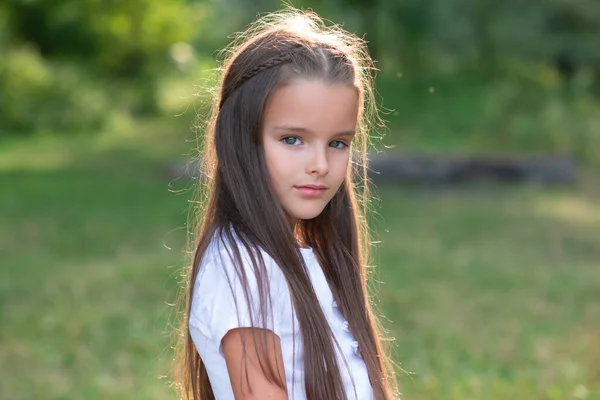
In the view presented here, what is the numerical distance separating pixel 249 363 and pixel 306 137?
41 centimetres

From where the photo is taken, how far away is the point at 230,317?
5.11 feet

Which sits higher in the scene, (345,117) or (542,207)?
(345,117)

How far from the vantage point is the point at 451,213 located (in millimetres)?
8695

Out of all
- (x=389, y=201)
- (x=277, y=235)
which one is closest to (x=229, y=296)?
(x=277, y=235)

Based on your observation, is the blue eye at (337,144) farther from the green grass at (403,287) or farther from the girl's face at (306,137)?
the green grass at (403,287)

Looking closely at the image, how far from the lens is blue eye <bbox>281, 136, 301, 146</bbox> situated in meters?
1.69

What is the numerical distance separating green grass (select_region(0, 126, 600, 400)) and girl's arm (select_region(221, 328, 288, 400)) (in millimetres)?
2598

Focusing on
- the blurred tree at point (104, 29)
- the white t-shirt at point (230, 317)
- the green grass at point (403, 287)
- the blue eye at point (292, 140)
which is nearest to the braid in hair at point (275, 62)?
the blue eye at point (292, 140)

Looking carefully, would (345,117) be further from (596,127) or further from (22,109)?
(22,109)

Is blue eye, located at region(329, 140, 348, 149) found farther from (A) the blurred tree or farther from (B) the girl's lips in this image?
(A) the blurred tree

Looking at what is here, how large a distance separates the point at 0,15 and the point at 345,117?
17.4 meters

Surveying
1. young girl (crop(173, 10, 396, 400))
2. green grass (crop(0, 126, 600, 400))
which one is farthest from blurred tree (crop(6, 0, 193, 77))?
young girl (crop(173, 10, 396, 400))

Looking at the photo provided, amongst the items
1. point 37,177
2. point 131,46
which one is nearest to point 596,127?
point 37,177

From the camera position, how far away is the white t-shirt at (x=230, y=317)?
1.57 meters
